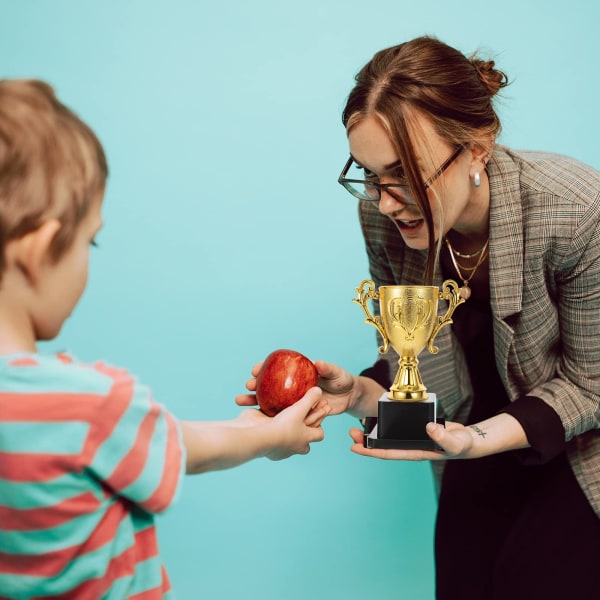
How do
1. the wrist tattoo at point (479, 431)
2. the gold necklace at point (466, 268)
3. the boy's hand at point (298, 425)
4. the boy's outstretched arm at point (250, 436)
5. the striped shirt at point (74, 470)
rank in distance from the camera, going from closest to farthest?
1. the striped shirt at point (74, 470)
2. the boy's outstretched arm at point (250, 436)
3. the boy's hand at point (298, 425)
4. the wrist tattoo at point (479, 431)
5. the gold necklace at point (466, 268)

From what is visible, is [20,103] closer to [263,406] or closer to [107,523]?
[107,523]

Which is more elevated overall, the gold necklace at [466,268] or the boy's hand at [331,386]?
the gold necklace at [466,268]

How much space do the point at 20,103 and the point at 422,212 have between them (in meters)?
0.84

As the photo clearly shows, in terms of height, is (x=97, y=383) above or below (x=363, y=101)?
below

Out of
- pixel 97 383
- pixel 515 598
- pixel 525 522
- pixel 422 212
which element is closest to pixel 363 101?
pixel 422 212

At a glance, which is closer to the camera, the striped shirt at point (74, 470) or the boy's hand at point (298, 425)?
the striped shirt at point (74, 470)

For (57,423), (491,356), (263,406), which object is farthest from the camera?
(491,356)

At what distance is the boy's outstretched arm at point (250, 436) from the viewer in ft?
3.63


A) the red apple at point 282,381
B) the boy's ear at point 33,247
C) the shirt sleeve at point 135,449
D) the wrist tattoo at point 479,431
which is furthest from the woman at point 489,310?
the boy's ear at point 33,247

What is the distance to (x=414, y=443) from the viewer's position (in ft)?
5.22

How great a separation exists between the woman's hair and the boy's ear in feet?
2.55

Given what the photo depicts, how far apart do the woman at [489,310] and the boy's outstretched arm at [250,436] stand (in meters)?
0.20

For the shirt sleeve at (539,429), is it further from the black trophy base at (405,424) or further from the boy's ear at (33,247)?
the boy's ear at (33,247)

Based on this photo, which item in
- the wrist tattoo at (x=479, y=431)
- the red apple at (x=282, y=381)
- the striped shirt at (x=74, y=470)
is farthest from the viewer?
the wrist tattoo at (x=479, y=431)
